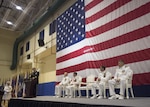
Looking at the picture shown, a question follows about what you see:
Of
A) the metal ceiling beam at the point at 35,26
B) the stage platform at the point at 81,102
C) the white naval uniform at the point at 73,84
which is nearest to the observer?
the stage platform at the point at 81,102

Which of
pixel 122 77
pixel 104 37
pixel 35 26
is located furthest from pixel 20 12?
pixel 122 77

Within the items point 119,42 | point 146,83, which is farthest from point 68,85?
point 146,83

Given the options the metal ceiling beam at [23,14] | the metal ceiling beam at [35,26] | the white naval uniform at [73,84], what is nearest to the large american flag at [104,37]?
the white naval uniform at [73,84]

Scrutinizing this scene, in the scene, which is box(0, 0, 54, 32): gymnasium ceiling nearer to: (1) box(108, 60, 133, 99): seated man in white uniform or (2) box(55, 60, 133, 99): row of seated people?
(2) box(55, 60, 133, 99): row of seated people

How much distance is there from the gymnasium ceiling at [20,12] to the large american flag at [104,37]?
244 cm

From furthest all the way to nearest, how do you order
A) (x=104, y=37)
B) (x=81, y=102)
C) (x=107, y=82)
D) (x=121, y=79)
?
(x=104, y=37)
(x=107, y=82)
(x=121, y=79)
(x=81, y=102)

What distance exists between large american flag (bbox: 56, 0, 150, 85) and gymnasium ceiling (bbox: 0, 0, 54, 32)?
2.44 meters

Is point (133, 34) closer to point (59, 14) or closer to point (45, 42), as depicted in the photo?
point (59, 14)

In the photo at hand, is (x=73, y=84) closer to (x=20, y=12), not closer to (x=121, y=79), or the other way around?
(x=121, y=79)

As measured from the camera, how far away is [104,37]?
20.5ft

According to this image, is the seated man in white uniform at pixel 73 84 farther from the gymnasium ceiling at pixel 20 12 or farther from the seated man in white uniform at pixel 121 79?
the gymnasium ceiling at pixel 20 12

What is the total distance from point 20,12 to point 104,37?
722 cm

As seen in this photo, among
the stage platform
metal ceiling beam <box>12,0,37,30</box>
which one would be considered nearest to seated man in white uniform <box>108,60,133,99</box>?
the stage platform

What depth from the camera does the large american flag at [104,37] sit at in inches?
194
